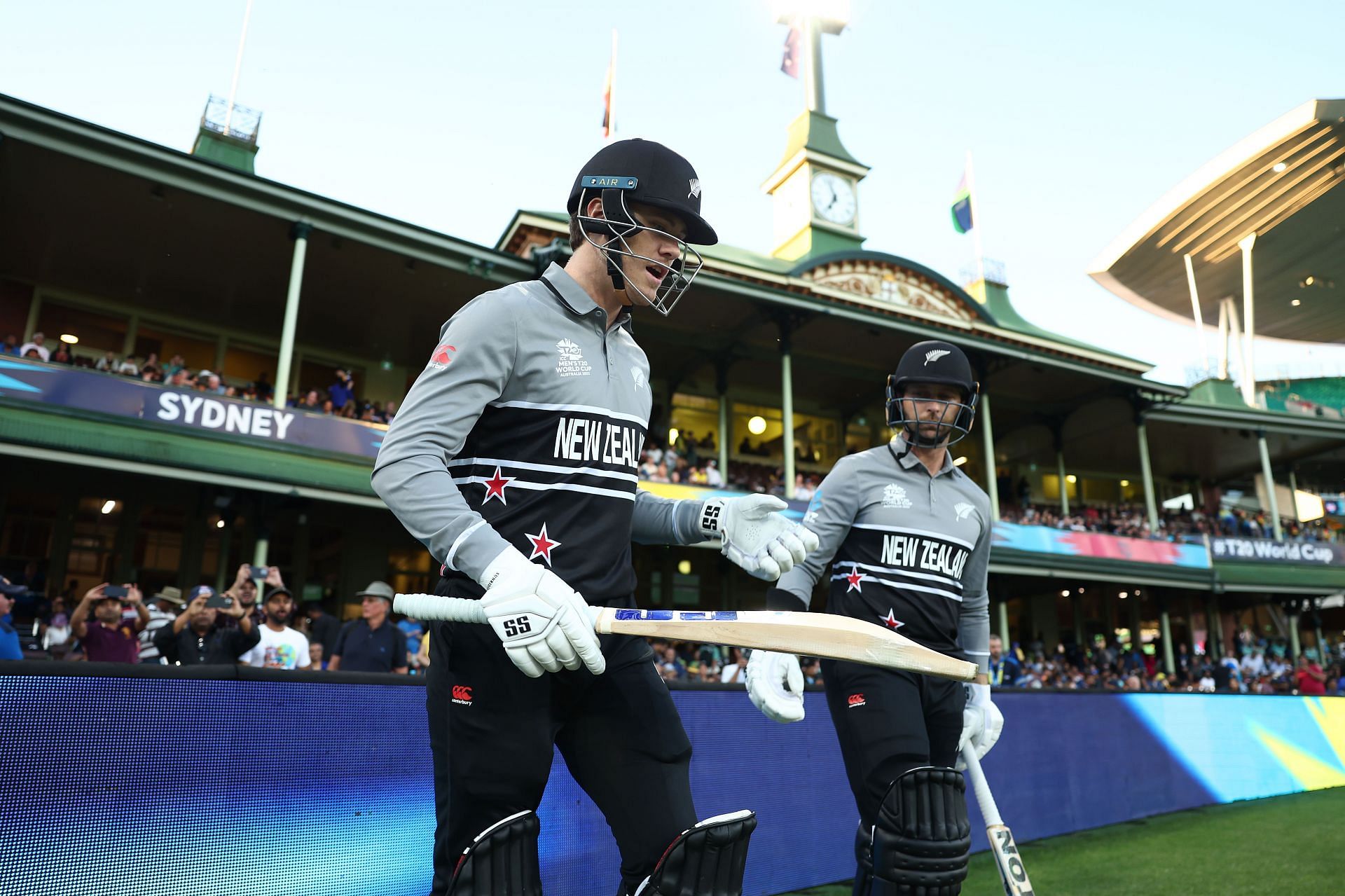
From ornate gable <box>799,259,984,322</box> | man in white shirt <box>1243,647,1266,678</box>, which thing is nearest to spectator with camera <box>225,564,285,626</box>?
ornate gable <box>799,259,984,322</box>

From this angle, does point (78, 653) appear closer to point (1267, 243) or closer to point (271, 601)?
point (271, 601)

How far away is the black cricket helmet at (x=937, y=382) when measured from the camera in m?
3.82

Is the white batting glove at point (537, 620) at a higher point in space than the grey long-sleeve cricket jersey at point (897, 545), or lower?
lower

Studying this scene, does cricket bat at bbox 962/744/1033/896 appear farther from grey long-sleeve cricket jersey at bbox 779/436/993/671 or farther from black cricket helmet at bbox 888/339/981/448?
black cricket helmet at bbox 888/339/981/448

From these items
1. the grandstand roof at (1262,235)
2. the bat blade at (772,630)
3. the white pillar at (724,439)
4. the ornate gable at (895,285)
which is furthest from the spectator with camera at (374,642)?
the grandstand roof at (1262,235)

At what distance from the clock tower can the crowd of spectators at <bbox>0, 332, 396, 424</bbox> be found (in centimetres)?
1209

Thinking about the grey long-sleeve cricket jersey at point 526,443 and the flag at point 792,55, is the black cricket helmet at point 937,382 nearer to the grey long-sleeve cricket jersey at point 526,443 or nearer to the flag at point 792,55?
the grey long-sleeve cricket jersey at point 526,443

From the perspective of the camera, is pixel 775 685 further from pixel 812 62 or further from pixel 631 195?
pixel 812 62

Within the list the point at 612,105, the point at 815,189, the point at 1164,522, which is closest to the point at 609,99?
the point at 612,105

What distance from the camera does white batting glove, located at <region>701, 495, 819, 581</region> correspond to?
2.21 metres

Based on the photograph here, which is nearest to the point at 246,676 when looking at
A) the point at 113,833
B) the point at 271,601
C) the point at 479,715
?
the point at 113,833

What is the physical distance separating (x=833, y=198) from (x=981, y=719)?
23790 mm

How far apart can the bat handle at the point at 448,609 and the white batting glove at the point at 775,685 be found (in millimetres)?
1524

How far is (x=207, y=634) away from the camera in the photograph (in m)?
6.83
